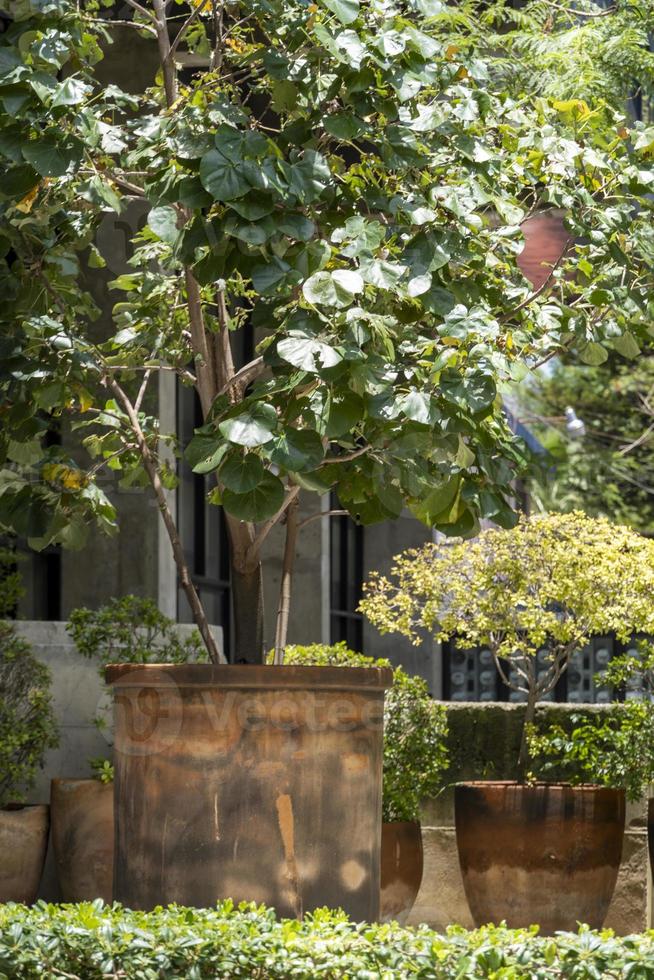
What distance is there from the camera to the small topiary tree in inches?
316

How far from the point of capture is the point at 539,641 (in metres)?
8.06

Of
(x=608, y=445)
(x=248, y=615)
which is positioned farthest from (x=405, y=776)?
(x=608, y=445)

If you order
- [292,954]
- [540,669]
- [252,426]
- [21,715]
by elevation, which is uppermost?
[252,426]

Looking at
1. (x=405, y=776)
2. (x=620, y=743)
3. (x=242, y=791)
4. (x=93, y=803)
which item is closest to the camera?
(x=242, y=791)

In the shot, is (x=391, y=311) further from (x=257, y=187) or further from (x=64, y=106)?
(x=64, y=106)

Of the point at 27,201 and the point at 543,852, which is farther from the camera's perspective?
the point at 543,852

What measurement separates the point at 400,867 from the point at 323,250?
449cm

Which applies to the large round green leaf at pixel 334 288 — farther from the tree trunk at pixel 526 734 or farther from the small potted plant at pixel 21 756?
the tree trunk at pixel 526 734

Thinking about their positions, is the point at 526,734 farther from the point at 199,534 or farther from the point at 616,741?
the point at 199,534

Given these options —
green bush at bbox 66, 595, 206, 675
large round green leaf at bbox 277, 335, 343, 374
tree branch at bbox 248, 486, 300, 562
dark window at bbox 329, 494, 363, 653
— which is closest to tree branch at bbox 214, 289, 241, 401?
tree branch at bbox 248, 486, 300, 562

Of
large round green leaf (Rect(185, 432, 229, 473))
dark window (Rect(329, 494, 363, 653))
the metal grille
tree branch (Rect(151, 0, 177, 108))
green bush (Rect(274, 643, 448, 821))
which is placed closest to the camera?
large round green leaf (Rect(185, 432, 229, 473))

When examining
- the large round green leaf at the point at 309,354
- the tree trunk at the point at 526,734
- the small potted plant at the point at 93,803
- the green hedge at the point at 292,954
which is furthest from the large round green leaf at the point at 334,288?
the tree trunk at the point at 526,734

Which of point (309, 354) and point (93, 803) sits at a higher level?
point (309, 354)

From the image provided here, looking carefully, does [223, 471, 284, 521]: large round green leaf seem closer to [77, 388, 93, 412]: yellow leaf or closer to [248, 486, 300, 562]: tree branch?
[248, 486, 300, 562]: tree branch
